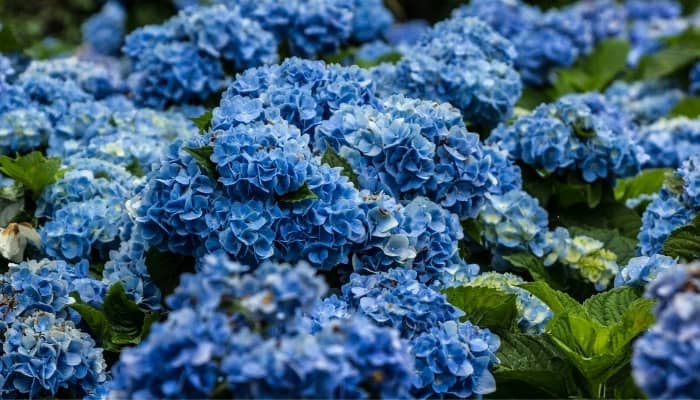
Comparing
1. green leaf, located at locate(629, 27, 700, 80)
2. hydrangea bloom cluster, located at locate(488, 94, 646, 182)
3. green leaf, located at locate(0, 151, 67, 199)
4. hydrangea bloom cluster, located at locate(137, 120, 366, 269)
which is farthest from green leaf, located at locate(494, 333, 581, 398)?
green leaf, located at locate(629, 27, 700, 80)

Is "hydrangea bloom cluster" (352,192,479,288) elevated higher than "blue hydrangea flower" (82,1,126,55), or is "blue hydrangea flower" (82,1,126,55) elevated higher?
"hydrangea bloom cluster" (352,192,479,288)

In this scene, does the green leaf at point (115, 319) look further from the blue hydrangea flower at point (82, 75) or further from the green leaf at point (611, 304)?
the blue hydrangea flower at point (82, 75)

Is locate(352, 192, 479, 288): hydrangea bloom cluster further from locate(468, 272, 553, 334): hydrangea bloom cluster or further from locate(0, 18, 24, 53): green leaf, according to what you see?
locate(0, 18, 24, 53): green leaf

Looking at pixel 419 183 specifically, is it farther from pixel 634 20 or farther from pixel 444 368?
pixel 634 20

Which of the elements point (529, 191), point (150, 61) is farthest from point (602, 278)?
point (150, 61)

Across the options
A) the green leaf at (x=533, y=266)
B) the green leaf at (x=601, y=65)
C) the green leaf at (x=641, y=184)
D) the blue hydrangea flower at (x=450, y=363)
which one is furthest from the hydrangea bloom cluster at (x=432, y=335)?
the green leaf at (x=601, y=65)

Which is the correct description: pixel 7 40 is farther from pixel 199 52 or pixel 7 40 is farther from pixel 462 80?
pixel 462 80
